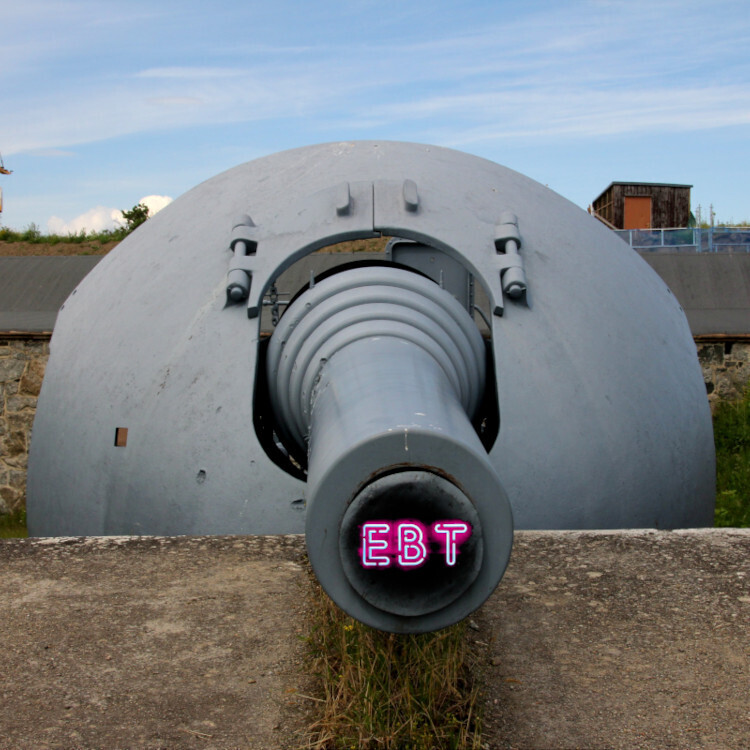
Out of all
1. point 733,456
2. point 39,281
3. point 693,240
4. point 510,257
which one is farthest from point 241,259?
point 693,240

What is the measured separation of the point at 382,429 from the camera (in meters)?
1.88

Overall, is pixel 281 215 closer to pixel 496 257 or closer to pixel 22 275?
pixel 496 257

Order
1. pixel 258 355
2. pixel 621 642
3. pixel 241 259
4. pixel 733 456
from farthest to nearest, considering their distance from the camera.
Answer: pixel 733 456 → pixel 241 259 → pixel 258 355 → pixel 621 642

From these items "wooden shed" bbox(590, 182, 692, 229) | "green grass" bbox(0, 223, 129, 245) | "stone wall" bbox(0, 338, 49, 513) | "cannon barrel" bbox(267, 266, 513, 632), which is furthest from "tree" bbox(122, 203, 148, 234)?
"cannon barrel" bbox(267, 266, 513, 632)

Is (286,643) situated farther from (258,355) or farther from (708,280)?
(708,280)

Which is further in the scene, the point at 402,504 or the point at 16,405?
the point at 16,405

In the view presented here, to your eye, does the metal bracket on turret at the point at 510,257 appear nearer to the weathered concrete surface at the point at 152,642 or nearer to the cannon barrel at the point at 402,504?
the weathered concrete surface at the point at 152,642

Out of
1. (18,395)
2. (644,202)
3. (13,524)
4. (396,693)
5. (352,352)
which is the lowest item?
(13,524)

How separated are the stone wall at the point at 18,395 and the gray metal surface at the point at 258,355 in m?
4.61

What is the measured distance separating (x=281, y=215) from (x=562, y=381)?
1.30m

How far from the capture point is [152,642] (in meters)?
2.81

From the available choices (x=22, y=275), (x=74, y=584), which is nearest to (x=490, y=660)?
(x=74, y=584)

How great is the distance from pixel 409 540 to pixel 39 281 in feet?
44.5

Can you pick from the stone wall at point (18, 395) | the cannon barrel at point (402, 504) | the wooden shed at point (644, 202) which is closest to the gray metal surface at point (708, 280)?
the stone wall at point (18, 395)
